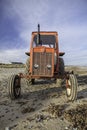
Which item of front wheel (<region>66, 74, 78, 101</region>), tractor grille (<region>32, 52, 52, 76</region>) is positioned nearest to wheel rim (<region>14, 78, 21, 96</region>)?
tractor grille (<region>32, 52, 52, 76</region>)

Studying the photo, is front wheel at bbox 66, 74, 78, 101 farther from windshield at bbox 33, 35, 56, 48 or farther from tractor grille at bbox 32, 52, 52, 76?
windshield at bbox 33, 35, 56, 48

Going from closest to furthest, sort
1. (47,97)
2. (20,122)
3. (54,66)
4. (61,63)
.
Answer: (20,122) → (47,97) → (54,66) → (61,63)

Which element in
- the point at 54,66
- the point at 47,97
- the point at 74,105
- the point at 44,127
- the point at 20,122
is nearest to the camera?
the point at 44,127

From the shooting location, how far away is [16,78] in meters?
10.6

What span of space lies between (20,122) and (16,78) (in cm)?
394

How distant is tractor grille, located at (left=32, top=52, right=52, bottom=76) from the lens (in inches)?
437

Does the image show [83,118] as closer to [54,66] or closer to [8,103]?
[8,103]

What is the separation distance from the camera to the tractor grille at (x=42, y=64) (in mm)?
11094

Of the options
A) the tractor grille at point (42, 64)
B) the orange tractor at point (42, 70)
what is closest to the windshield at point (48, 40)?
the orange tractor at point (42, 70)

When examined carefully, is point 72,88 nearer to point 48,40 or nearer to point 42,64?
point 42,64

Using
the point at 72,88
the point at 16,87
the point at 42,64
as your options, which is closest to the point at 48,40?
the point at 42,64

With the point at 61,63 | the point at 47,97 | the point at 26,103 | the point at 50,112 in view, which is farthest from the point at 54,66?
Result: the point at 50,112

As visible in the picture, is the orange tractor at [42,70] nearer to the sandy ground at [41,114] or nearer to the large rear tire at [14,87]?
the large rear tire at [14,87]

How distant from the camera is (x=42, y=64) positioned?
36.5 ft
